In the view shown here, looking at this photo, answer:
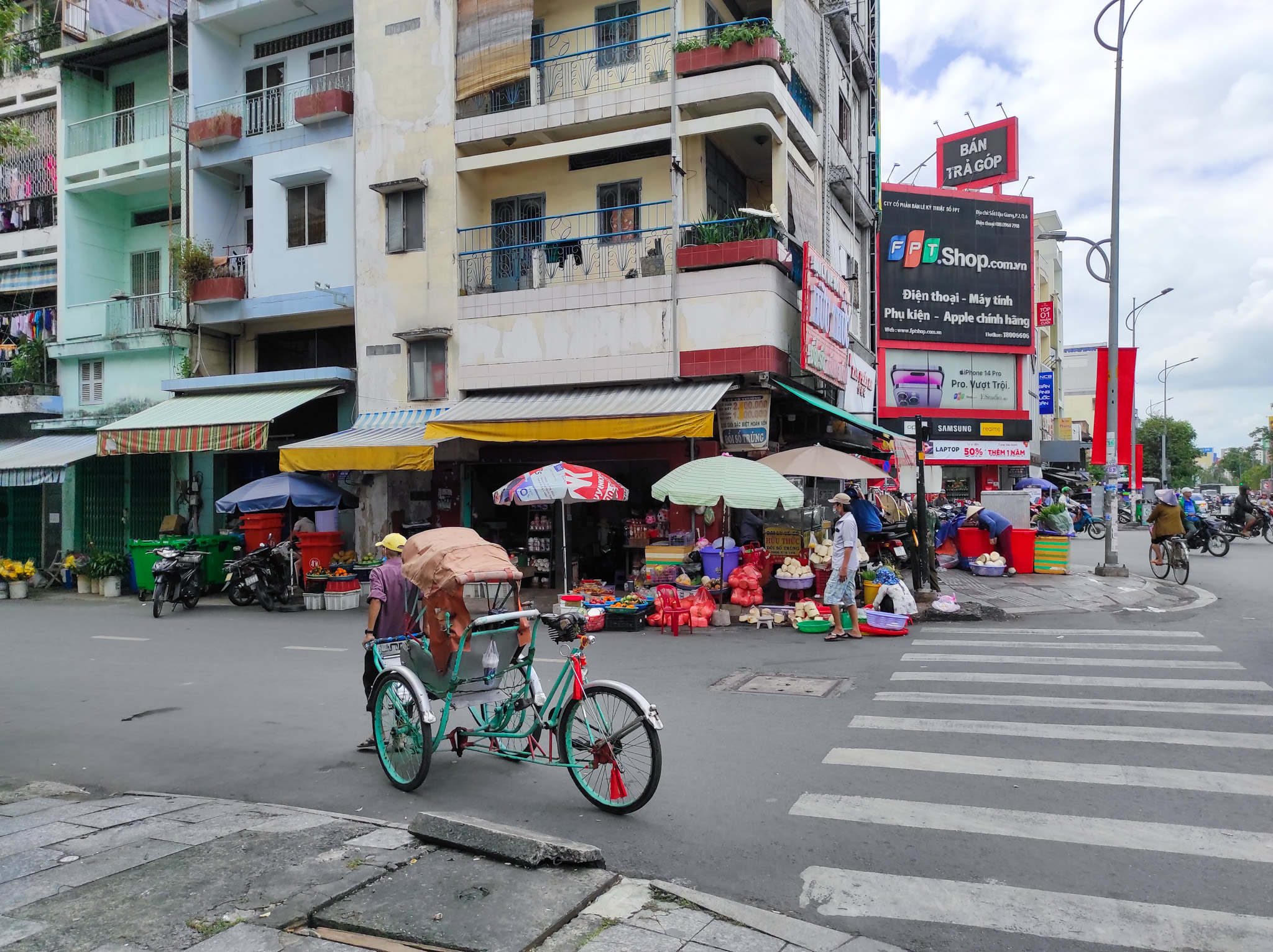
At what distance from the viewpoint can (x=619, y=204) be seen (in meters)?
17.3

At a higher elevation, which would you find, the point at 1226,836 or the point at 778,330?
the point at 778,330

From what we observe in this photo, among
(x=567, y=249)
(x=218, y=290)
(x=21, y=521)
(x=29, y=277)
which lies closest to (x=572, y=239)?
(x=567, y=249)

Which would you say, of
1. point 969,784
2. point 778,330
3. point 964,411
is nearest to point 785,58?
point 778,330

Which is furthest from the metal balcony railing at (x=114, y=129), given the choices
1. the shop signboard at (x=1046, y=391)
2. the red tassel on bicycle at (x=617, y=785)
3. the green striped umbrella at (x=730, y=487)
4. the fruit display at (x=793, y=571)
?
the shop signboard at (x=1046, y=391)

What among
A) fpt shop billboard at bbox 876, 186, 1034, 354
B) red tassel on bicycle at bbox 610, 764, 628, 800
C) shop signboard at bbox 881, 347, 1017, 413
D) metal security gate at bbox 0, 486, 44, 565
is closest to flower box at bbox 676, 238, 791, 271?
red tassel on bicycle at bbox 610, 764, 628, 800

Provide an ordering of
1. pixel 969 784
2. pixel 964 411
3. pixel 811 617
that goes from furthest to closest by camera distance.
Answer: pixel 964 411
pixel 811 617
pixel 969 784

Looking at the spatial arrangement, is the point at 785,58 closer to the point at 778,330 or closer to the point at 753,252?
the point at 753,252

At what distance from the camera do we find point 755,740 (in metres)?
6.74

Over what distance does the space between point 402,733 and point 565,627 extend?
141cm

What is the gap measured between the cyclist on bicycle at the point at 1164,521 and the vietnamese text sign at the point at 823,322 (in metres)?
6.45

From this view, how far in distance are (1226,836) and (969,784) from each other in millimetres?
1377

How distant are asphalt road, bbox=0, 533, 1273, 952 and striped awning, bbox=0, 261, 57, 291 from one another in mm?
15068

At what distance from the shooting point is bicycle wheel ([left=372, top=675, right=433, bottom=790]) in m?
Answer: 5.58

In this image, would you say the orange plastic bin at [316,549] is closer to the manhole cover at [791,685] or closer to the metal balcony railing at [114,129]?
the manhole cover at [791,685]
